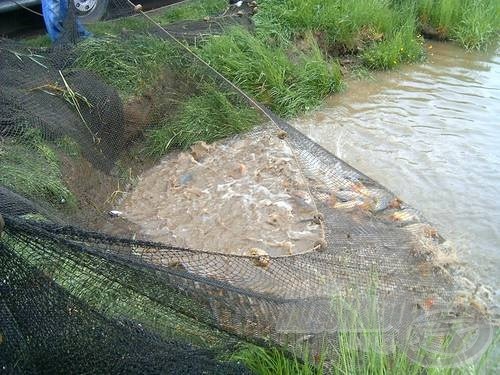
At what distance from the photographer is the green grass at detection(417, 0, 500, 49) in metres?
9.21

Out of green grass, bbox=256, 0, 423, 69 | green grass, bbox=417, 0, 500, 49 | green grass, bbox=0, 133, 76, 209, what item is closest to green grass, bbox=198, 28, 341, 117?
green grass, bbox=256, 0, 423, 69

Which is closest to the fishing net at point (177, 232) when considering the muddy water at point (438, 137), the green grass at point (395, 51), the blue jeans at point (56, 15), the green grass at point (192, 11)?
the blue jeans at point (56, 15)

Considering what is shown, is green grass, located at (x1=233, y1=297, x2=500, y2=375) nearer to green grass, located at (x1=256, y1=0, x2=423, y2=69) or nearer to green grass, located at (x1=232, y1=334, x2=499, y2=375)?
green grass, located at (x1=232, y1=334, x2=499, y2=375)

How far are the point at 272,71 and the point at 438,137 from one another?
2.06m

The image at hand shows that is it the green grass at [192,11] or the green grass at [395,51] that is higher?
the green grass at [192,11]

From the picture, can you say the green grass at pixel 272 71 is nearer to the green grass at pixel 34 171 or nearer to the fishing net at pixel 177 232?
the fishing net at pixel 177 232

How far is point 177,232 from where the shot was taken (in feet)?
17.9

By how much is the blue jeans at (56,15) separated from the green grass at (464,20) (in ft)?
17.4

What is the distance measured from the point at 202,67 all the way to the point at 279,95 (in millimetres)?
1224

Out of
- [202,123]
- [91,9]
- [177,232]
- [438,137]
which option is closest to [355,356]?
[177,232]

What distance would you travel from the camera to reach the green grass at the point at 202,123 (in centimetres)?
Answer: 641

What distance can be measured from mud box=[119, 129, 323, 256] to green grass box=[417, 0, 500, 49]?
4592 mm

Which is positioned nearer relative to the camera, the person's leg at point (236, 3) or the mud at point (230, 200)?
the mud at point (230, 200)

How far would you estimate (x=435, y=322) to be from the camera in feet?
12.5
